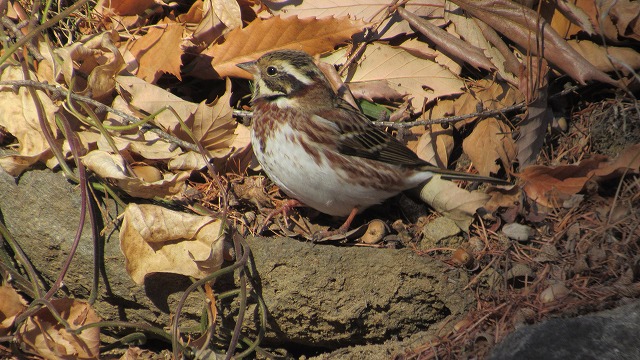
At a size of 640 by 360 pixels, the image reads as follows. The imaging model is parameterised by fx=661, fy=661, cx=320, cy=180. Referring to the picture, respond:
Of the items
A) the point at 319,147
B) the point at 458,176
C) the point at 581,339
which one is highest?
the point at 319,147

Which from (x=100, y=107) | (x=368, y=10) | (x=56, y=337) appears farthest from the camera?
(x=368, y=10)

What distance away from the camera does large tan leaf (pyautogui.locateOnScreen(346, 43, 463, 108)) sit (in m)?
5.05

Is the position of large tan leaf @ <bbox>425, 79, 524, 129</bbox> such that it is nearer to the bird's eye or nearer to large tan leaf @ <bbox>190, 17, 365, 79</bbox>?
large tan leaf @ <bbox>190, 17, 365, 79</bbox>

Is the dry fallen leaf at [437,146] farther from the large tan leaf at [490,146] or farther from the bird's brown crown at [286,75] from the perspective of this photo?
the bird's brown crown at [286,75]

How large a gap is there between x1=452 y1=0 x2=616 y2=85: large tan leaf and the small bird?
1006 mm

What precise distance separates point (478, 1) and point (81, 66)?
9.90 feet

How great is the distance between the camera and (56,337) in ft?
14.4

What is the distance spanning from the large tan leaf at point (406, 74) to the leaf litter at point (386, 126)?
12 millimetres

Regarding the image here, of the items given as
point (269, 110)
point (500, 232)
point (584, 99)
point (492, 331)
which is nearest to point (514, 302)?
point (492, 331)

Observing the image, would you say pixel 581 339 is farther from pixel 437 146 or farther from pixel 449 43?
pixel 449 43

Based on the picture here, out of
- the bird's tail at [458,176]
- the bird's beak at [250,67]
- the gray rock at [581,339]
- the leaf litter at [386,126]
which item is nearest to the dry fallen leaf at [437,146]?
the leaf litter at [386,126]

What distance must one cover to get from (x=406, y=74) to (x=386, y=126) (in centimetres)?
45

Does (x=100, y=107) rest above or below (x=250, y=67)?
below

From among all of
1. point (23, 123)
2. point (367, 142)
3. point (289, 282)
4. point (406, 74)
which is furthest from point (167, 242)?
point (406, 74)
